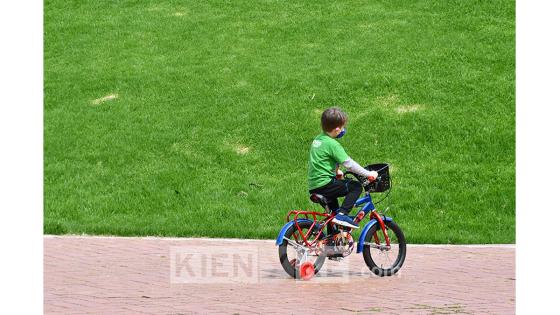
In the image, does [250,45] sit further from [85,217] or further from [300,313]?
[300,313]

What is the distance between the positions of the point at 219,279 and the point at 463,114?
27.2ft

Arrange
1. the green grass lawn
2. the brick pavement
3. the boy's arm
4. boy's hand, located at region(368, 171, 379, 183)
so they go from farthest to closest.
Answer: the green grass lawn → boy's hand, located at region(368, 171, 379, 183) → the boy's arm → the brick pavement

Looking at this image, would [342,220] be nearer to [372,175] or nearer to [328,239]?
[328,239]

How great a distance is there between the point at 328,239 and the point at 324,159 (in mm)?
775

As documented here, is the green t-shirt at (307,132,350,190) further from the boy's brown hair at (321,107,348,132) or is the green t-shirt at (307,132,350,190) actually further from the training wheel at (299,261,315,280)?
the training wheel at (299,261,315,280)

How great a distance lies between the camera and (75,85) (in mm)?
18797

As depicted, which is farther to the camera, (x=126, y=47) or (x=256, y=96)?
(x=126, y=47)

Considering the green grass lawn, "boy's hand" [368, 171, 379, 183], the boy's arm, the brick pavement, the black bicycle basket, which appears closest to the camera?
the brick pavement

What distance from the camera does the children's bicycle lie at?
8.77m

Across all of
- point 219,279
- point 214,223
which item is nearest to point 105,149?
point 214,223

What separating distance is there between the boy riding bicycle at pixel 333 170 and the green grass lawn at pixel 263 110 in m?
3.10

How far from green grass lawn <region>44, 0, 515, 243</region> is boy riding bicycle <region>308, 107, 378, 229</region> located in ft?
10.2

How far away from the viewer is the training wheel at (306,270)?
8750mm

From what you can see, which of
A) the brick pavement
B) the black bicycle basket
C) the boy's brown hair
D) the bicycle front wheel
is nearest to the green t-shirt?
the boy's brown hair
